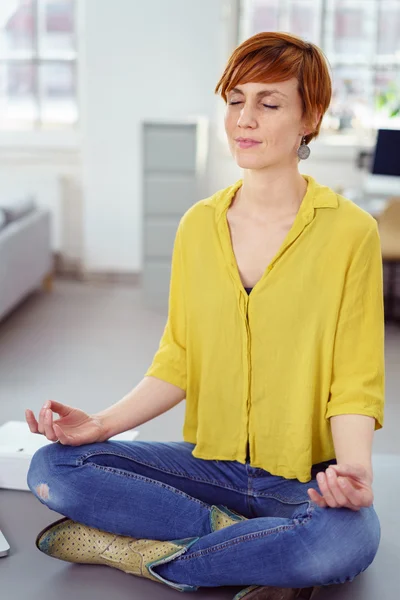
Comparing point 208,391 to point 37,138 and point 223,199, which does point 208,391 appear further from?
point 37,138

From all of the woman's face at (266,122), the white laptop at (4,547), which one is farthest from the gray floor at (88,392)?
Answer: the woman's face at (266,122)

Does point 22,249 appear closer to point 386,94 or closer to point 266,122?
point 386,94

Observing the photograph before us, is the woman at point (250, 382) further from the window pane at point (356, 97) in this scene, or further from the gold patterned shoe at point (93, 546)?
the window pane at point (356, 97)

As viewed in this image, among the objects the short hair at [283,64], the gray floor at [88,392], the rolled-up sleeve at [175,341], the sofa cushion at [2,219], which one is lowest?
the gray floor at [88,392]

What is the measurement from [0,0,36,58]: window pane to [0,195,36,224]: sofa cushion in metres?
1.30

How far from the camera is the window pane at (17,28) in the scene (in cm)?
597

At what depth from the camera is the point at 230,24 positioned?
5840mm

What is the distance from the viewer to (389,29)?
5.96 m

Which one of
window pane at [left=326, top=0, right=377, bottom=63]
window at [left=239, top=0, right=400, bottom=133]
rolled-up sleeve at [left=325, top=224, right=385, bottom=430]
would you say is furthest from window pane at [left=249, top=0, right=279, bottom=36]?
rolled-up sleeve at [left=325, top=224, right=385, bottom=430]

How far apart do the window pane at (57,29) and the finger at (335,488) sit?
4.88 meters

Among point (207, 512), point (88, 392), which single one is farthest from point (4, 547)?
point (88, 392)

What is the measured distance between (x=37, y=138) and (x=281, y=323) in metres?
4.30

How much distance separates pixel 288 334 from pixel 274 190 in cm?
32

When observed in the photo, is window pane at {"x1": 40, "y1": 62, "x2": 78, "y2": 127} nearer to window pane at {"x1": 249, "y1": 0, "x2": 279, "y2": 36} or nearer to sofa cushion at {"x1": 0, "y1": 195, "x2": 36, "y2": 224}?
sofa cushion at {"x1": 0, "y1": 195, "x2": 36, "y2": 224}
